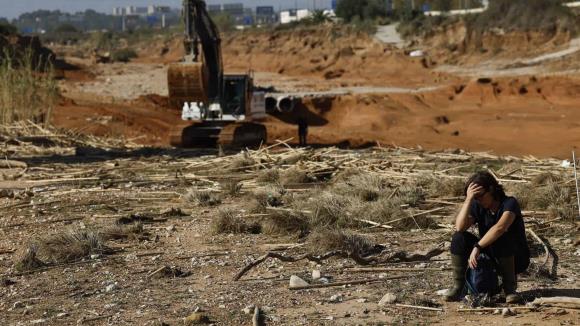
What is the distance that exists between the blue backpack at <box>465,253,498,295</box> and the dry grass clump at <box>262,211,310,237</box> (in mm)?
3317

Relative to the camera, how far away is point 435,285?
8.48 meters

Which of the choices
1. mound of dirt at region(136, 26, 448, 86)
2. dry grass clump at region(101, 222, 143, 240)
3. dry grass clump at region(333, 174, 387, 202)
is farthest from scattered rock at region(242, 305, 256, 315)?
mound of dirt at region(136, 26, 448, 86)

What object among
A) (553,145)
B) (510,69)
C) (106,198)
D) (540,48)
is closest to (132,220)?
(106,198)

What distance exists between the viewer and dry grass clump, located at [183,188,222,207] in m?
13.1

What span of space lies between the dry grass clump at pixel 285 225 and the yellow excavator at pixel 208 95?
10.2 meters

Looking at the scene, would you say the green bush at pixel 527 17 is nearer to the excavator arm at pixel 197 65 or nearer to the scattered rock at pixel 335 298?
the excavator arm at pixel 197 65

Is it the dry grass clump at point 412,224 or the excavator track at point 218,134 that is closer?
the dry grass clump at point 412,224

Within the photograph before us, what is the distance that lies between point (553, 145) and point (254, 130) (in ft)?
25.5

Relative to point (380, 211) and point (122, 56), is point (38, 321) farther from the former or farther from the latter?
point (122, 56)

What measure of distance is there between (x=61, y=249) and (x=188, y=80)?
1118 centimetres

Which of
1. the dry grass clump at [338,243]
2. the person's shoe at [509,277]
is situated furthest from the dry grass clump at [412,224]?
the person's shoe at [509,277]

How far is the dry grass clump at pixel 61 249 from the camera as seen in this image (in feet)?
31.9

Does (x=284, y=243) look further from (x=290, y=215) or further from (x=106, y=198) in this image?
(x=106, y=198)

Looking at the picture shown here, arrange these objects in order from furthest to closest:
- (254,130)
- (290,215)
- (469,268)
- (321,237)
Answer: (254,130) → (290,215) → (321,237) → (469,268)
